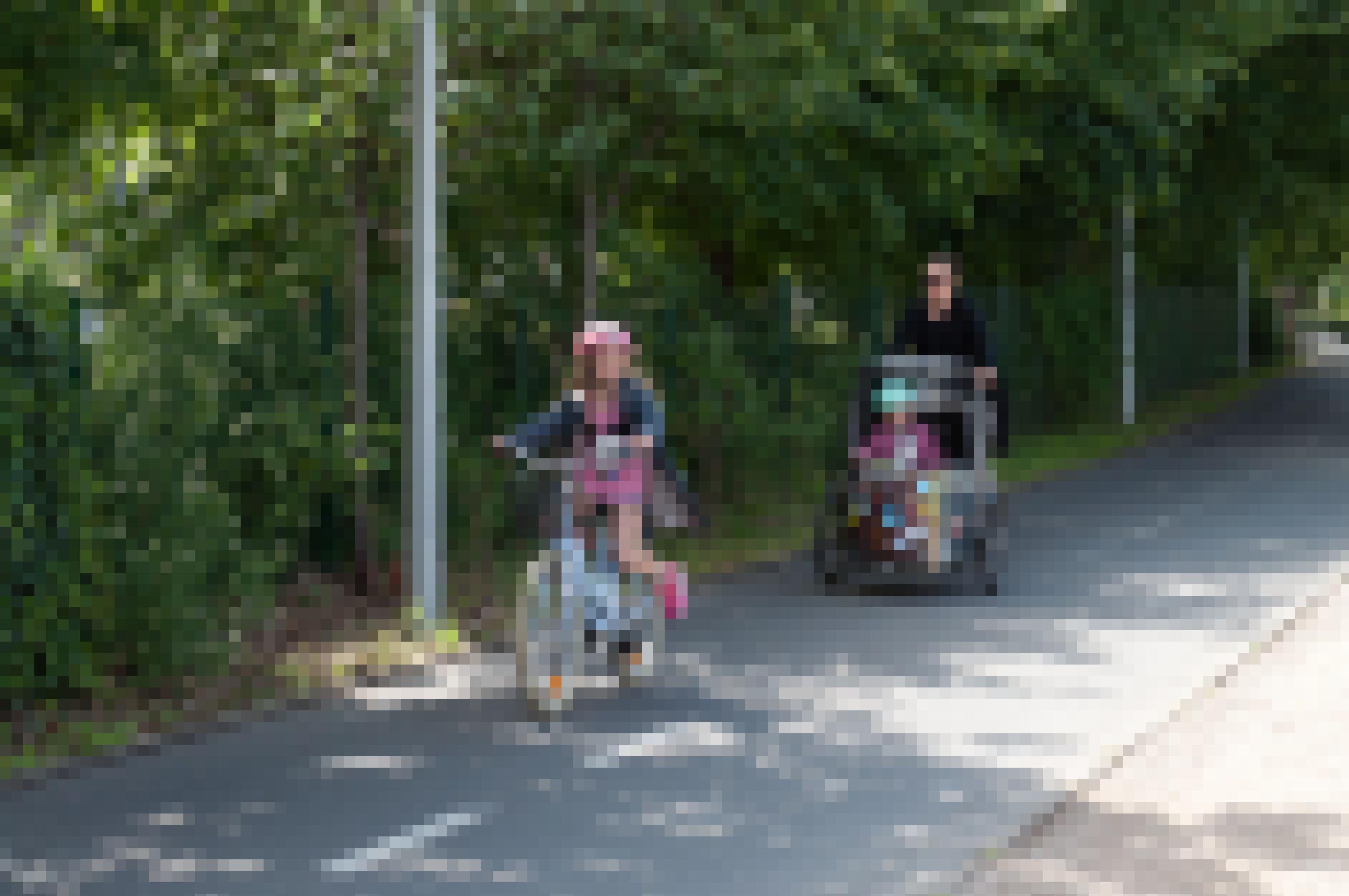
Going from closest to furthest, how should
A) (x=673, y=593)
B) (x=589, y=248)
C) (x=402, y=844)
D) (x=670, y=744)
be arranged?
(x=402, y=844)
(x=670, y=744)
(x=673, y=593)
(x=589, y=248)

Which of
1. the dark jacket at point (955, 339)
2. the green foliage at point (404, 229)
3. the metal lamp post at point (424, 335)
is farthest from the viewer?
the dark jacket at point (955, 339)

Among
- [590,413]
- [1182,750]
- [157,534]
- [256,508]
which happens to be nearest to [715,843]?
[1182,750]

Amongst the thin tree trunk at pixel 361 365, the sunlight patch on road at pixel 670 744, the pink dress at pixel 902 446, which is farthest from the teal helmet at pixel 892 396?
the sunlight patch on road at pixel 670 744

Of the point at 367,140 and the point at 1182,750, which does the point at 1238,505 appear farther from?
the point at 1182,750

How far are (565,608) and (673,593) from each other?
3.49 feet

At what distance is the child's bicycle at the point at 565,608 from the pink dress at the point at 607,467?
11cm

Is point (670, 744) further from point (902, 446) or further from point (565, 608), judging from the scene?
point (902, 446)

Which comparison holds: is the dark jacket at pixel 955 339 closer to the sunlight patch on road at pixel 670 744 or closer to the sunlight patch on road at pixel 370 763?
the sunlight patch on road at pixel 670 744

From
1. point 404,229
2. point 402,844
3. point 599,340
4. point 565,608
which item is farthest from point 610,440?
point 404,229

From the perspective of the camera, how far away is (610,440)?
10711 millimetres

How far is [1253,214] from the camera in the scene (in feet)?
115

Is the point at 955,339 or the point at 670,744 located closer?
the point at 670,744

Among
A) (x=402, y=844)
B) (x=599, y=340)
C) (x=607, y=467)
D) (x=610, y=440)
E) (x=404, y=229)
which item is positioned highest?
(x=404, y=229)

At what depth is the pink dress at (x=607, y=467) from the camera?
420 inches
